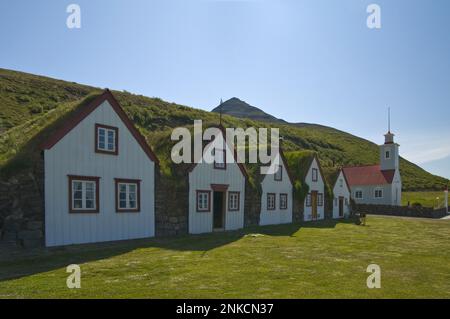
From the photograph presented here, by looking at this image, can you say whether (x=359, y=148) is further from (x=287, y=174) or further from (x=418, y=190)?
(x=287, y=174)

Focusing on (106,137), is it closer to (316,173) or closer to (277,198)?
(277,198)

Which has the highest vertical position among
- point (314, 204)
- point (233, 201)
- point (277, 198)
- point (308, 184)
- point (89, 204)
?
point (308, 184)

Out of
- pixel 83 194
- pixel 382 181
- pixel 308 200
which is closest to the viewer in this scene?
pixel 83 194

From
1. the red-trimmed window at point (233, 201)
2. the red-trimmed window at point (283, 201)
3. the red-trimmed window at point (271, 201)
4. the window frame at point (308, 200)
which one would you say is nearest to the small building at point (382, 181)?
the window frame at point (308, 200)

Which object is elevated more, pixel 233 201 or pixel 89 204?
pixel 89 204

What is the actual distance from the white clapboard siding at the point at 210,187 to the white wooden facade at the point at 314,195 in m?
10.8

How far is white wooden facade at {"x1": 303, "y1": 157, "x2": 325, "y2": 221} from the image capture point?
36312 mm

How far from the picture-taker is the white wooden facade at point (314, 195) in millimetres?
36312

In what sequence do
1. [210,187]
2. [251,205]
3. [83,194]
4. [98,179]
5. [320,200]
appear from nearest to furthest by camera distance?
[83,194]
[98,179]
[210,187]
[251,205]
[320,200]

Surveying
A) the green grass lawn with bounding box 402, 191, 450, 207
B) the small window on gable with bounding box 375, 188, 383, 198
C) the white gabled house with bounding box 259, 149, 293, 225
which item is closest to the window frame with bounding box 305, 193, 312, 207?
the white gabled house with bounding box 259, 149, 293, 225

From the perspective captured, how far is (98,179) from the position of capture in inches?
711

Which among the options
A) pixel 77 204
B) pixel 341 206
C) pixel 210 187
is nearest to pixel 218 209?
pixel 210 187

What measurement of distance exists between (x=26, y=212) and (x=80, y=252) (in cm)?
292

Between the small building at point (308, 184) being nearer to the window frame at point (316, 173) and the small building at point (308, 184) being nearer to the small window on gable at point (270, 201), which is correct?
the window frame at point (316, 173)
